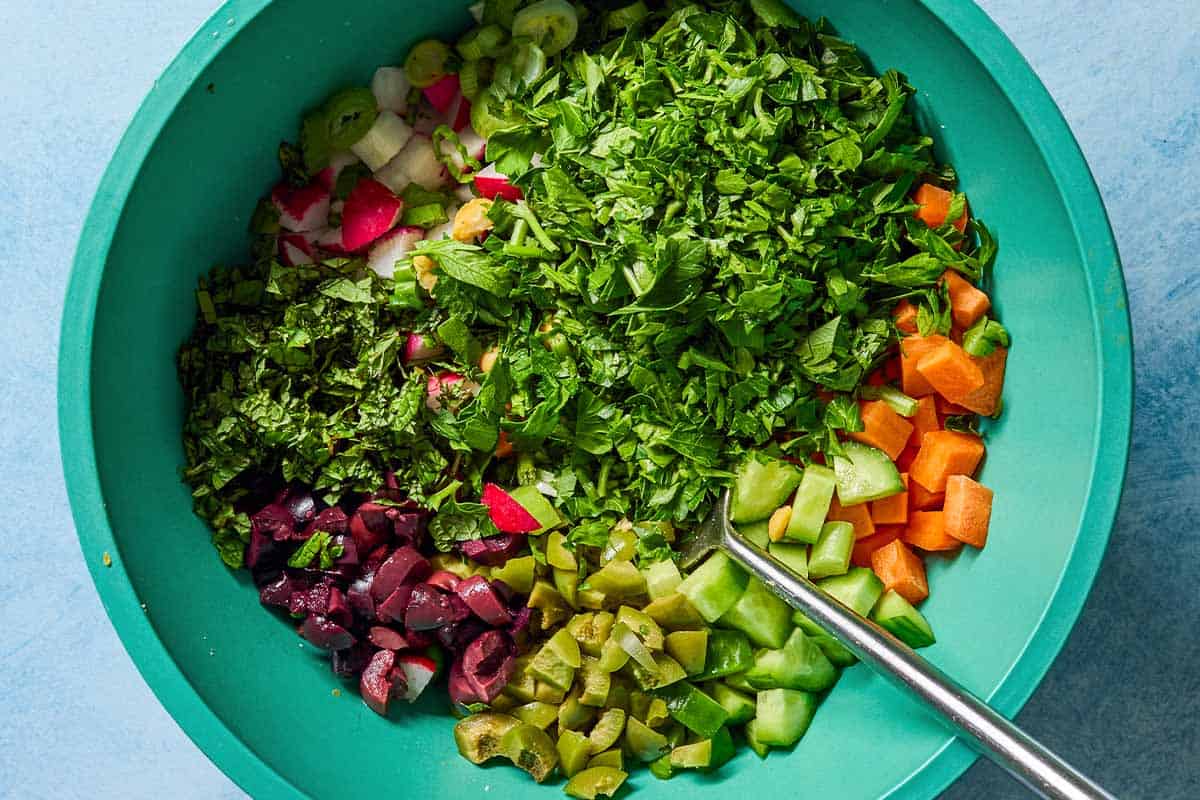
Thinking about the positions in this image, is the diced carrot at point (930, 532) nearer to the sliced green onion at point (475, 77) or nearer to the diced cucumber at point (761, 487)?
the diced cucumber at point (761, 487)

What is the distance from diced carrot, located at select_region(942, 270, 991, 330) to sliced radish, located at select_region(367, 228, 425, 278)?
94 centimetres

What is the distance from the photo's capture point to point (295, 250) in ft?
6.15

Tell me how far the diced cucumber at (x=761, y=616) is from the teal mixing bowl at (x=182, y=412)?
147 mm

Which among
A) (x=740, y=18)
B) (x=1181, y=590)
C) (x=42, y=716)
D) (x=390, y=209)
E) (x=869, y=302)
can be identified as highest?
(x=740, y=18)

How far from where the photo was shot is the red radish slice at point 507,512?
1.80 meters

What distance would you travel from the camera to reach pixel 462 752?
6.00 ft

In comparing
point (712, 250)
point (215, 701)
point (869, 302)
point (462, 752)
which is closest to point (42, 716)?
point (215, 701)

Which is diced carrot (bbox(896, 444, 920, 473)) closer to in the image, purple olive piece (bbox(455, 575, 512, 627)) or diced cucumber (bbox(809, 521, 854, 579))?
diced cucumber (bbox(809, 521, 854, 579))

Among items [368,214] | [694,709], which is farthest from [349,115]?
[694,709]

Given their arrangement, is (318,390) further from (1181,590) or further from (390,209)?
(1181,590)

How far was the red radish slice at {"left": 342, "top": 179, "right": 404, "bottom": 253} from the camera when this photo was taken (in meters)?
1.87

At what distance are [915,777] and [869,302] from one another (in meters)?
0.76

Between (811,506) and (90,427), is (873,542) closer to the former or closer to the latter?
(811,506)

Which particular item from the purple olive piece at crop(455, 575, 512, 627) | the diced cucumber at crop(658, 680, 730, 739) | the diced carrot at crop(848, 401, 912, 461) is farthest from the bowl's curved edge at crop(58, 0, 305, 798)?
the diced carrot at crop(848, 401, 912, 461)
